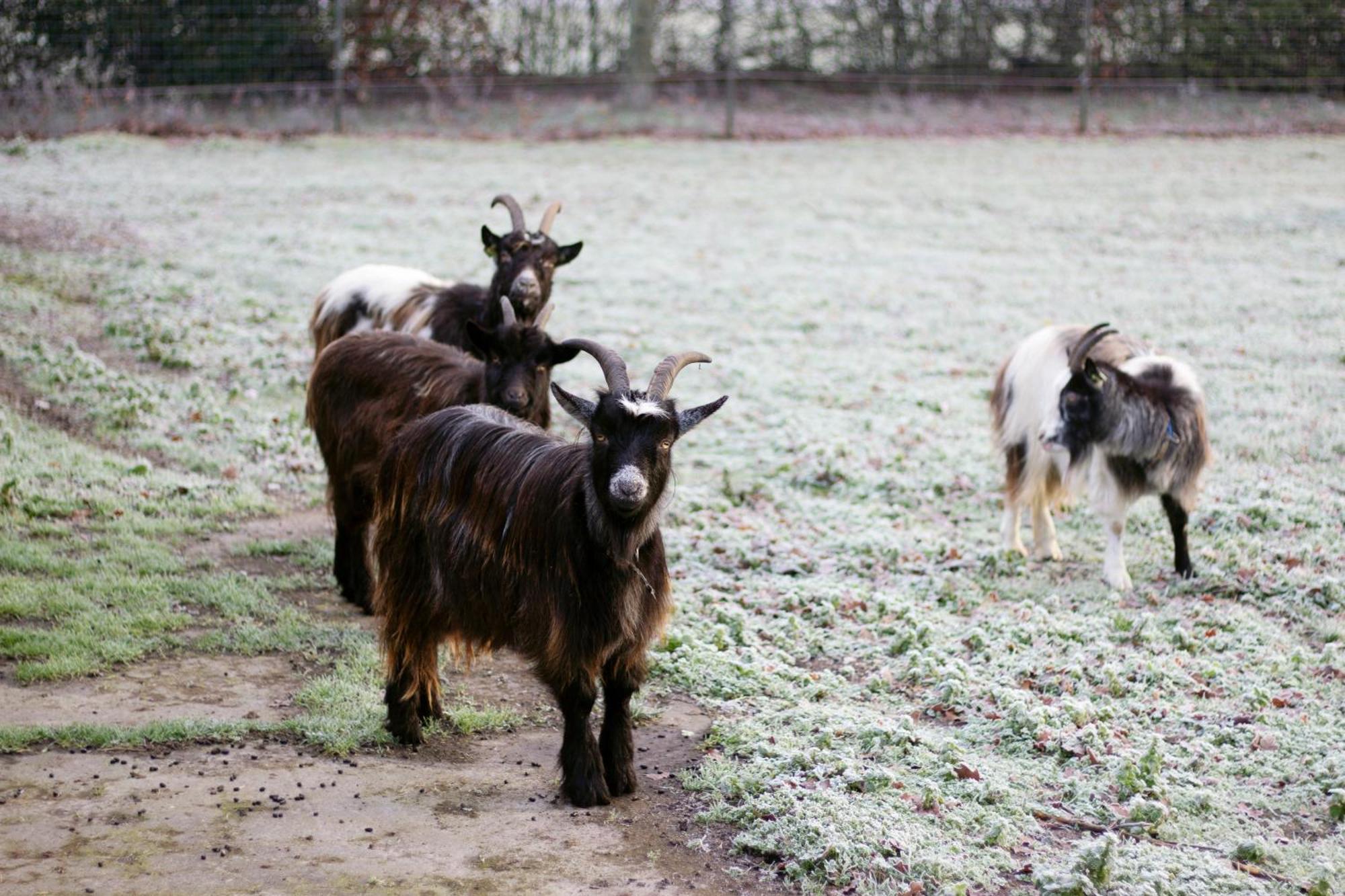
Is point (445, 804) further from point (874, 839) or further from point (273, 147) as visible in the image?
point (273, 147)

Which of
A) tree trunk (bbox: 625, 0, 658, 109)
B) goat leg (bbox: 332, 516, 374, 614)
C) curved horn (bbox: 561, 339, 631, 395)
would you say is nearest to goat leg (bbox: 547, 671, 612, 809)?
curved horn (bbox: 561, 339, 631, 395)

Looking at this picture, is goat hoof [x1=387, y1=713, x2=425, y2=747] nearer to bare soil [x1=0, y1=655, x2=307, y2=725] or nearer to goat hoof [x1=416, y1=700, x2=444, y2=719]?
goat hoof [x1=416, y1=700, x2=444, y2=719]

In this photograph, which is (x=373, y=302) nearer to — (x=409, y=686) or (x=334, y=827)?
(x=409, y=686)

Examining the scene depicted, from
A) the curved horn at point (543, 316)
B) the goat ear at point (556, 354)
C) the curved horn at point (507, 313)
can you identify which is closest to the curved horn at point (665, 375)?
the goat ear at point (556, 354)

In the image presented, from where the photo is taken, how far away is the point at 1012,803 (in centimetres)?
503

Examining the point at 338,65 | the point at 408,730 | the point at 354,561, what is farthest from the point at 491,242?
the point at 338,65

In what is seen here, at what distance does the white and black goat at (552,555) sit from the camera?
4855mm

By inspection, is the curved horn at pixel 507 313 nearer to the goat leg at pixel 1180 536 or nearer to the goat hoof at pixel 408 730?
the goat hoof at pixel 408 730

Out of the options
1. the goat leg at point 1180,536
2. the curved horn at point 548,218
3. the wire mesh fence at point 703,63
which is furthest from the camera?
the wire mesh fence at point 703,63

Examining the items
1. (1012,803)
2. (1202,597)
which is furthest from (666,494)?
(1202,597)

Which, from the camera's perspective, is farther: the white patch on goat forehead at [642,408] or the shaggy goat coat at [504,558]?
the shaggy goat coat at [504,558]

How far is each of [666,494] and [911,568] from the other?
3.06 meters

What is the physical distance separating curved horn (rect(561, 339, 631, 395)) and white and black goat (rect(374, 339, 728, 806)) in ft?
0.04

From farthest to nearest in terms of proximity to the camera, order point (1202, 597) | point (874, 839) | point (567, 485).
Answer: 1. point (1202, 597)
2. point (567, 485)
3. point (874, 839)
